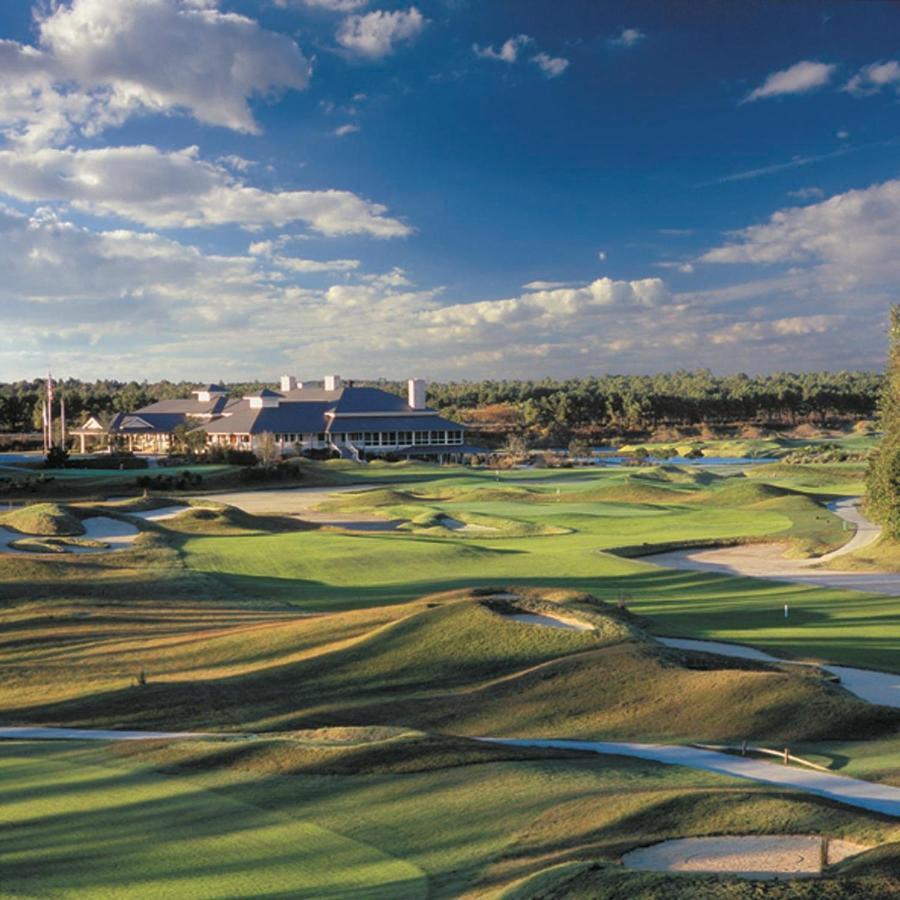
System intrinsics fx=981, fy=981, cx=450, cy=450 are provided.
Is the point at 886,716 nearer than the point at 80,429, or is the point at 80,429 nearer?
the point at 886,716

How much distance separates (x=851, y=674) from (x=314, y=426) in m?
79.5

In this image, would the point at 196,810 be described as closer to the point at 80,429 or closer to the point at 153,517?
the point at 153,517

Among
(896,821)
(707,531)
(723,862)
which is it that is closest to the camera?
(723,862)

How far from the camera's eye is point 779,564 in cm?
3453

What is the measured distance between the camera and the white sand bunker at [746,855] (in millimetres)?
8125

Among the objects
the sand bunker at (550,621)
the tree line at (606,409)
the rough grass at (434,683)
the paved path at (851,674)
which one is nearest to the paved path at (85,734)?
the rough grass at (434,683)

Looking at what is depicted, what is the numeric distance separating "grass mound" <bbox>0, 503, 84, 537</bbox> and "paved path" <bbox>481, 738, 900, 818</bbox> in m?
28.1

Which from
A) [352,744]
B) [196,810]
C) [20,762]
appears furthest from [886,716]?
[20,762]

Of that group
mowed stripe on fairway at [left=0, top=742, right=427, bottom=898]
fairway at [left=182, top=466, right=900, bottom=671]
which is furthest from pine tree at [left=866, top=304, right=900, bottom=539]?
mowed stripe on fairway at [left=0, top=742, right=427, bottom=898]

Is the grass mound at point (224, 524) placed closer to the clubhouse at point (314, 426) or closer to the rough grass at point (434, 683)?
the rough grass at point (434, 683)

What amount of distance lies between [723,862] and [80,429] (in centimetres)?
10431

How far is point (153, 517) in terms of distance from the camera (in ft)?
150

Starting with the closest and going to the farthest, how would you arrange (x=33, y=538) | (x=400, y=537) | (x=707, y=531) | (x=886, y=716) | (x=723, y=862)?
(x=723, y=862)
(x=886, y=716)
(x=33, y=538)
(x=400, y=537)
(x=707, y=531)

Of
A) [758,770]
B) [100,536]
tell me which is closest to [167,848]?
[758,770]
